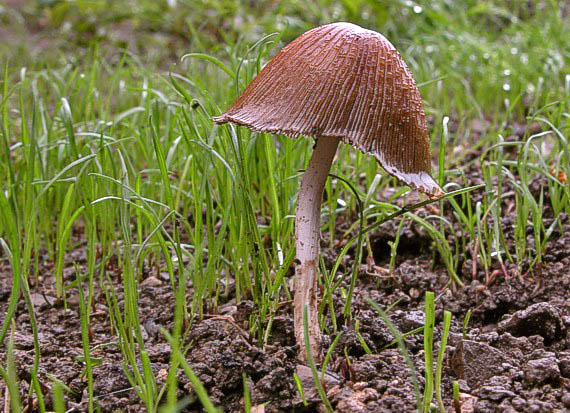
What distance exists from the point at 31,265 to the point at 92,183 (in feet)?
1.59

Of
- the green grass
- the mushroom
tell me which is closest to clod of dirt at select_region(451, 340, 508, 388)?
the green grass

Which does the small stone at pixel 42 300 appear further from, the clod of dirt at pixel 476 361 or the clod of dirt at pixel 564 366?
the clod of dirt at pixel 564 366

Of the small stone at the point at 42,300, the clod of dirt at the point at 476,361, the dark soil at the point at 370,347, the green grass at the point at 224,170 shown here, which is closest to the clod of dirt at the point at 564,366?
the dark soil at the point at 370,347

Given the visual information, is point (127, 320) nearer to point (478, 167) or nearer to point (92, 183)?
point (92, 183)

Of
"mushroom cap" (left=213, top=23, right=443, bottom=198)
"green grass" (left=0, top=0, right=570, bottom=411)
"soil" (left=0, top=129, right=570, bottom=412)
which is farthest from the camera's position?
"green grass" (left=0, top=0, right=570, bottom=411)

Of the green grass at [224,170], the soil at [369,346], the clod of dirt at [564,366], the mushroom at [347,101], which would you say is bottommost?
the soil at [369,346]

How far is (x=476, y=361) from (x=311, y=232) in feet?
1.63

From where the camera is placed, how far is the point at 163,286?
6.76ft

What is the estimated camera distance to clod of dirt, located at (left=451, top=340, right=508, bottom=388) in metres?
1.48

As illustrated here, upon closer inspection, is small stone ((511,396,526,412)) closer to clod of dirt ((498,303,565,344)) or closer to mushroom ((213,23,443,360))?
clod of dirt ((498,303,565,344))

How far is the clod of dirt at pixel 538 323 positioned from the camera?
1.66m

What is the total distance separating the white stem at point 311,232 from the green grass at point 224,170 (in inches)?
3.7

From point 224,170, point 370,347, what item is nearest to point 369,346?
point 370,347

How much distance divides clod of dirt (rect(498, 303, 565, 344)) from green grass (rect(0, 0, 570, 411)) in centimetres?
31
